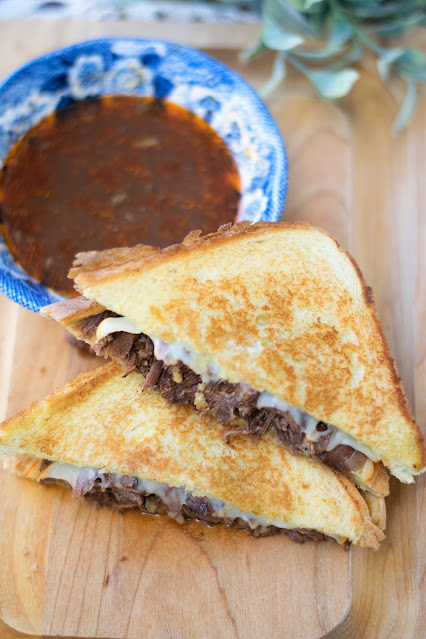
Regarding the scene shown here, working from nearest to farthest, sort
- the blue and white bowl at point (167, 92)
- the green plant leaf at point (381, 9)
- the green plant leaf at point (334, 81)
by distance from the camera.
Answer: the blue and white bowl at point (167, 92)
the green plant leaf at point (334, 81)
the green plant leaf at point (381, 9)

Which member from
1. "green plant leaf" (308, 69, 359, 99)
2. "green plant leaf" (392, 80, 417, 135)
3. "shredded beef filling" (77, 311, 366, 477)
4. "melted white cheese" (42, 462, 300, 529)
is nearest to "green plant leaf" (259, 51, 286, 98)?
"green plant leaf" (308, 69, 359, 99)

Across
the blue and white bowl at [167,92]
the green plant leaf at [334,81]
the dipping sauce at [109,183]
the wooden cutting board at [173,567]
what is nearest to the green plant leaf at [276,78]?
the green plant leaf at [334,81]

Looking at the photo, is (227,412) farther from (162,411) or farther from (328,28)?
(328,28)

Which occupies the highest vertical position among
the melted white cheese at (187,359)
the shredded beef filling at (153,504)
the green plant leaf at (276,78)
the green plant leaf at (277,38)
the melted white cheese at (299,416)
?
the green plant leaf at (277,38)

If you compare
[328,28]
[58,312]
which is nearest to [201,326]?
[58,312]

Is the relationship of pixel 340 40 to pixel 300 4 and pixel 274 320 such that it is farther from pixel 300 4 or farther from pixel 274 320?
pixel 274 320

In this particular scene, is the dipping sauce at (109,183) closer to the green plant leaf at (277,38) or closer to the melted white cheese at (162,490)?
the green plant leaf at (277,38)

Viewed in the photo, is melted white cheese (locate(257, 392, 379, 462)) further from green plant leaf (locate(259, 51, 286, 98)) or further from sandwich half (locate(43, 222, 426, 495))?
green plant leaf (locate(259, 51, 286, 98))
